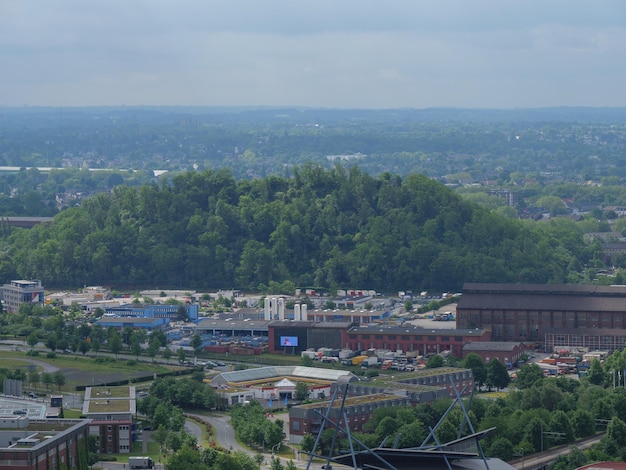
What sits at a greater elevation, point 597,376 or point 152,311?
point 597,376

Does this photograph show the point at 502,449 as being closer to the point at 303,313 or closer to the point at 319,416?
the point at 319,416

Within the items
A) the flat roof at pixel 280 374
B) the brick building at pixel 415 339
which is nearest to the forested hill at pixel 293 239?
the brick building at pixel 415 339

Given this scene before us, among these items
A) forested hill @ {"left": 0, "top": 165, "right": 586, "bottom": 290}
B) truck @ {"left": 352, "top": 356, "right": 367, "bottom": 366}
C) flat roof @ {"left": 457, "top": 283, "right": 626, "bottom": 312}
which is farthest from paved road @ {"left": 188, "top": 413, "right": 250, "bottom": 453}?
forested hill @ {"left": 0, "top": 165, "right": 586, "bottom": 290}

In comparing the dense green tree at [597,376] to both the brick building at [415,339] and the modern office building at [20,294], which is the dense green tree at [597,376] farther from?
the modern office building at [20,294]

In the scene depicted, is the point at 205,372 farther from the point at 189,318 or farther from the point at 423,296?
the point at 423,296

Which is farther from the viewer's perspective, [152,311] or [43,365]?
[152,311]

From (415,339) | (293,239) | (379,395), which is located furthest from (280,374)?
(293,239)

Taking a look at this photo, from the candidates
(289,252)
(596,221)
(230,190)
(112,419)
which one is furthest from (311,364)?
(596,221)
